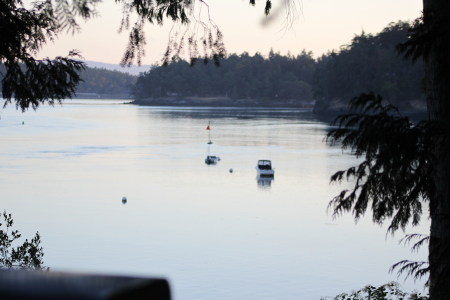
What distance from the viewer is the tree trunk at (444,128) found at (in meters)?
7.68

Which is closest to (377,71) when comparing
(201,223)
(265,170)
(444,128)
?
(265,170)

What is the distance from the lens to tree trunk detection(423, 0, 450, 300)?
768 cm

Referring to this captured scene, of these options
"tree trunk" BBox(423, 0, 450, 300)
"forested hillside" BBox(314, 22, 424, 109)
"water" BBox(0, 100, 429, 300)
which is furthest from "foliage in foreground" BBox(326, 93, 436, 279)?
"forested hillside" BBox(314, 22, 424, 109)

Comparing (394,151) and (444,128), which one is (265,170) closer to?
(444,128)

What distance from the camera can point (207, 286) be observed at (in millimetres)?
22125

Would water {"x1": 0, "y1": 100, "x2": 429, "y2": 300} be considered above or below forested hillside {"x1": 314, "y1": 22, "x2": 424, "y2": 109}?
below

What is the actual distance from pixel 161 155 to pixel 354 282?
1590 inches

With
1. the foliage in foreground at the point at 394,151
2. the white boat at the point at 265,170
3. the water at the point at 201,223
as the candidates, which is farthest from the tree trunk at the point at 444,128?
the white boat at the point at 265,170

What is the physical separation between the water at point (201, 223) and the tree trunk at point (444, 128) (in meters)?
9.05

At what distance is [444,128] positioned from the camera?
7.81 metres

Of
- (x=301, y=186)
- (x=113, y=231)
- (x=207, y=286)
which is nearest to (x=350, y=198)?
(x=207, y=286)

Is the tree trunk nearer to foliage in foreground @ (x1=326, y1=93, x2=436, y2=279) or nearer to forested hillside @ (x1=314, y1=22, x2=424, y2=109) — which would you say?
foliage in foreground @ (x1=326, y1=93, x2=436, y2=279)

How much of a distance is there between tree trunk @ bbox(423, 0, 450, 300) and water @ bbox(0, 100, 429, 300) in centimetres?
905

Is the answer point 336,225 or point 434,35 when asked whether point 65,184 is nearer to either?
point 336,225
